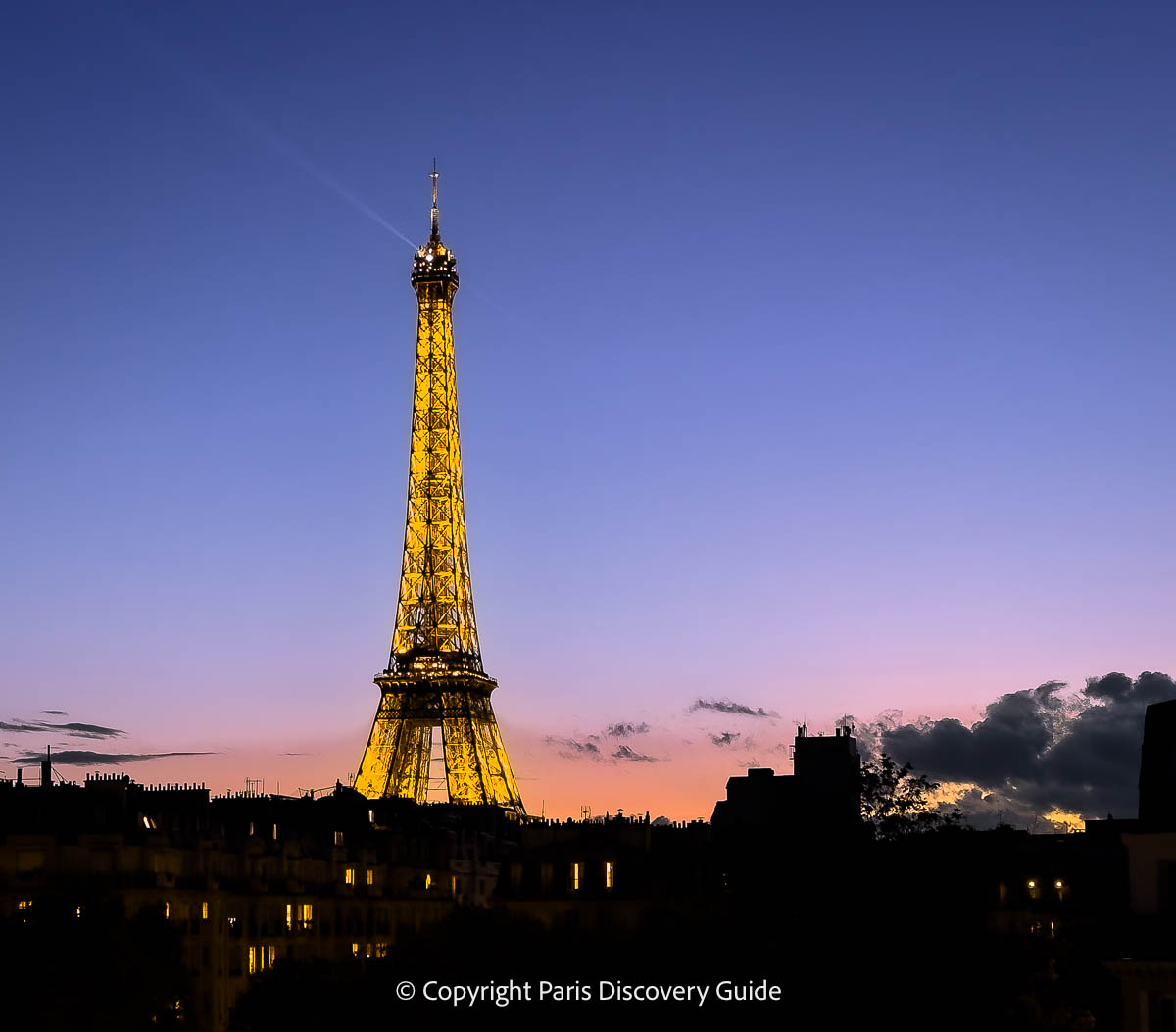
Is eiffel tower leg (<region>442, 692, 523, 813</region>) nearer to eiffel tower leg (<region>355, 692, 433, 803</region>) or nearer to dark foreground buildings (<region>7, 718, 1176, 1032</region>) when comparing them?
eiffel tower leg (<region>355, 692, 433, 803</region>)

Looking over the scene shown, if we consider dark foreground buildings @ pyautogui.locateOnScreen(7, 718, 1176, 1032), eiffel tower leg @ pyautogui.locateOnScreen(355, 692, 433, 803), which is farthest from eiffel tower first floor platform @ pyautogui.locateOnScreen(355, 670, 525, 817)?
dark foreground buildings @ pyautogui.locateOnScreen(7, 718, 1176, 1032)

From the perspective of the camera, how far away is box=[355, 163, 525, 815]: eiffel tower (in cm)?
13750

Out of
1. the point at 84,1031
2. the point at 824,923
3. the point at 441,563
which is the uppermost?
the point at 441,563

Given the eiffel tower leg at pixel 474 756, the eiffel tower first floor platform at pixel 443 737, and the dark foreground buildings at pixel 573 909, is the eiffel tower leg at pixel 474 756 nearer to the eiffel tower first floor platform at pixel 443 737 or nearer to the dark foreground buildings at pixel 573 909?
the eiffel tower first floor platform at pixel 443 737

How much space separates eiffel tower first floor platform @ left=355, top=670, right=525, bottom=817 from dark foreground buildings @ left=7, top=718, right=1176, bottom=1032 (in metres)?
11.6

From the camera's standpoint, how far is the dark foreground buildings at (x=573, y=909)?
42594 millimetres

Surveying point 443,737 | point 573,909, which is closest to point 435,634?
point 443,737

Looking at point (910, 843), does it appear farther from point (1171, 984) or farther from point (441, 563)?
point (441, 563)

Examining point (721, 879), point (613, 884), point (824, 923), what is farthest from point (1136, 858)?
point (613, 884)

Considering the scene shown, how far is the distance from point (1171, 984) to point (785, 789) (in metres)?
83.6

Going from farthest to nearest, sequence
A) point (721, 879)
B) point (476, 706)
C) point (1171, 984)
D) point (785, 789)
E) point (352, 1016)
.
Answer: point (476, 706), point (785, 789), point (721, 879), point (352, 1016), point (1171, 984)

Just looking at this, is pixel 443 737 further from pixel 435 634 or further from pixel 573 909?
pixel 573 909

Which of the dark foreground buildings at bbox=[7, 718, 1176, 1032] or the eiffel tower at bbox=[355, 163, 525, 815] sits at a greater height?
the eiffel tower at bbox=[355, 163, 525, 815]

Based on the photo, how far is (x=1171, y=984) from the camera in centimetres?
3216
